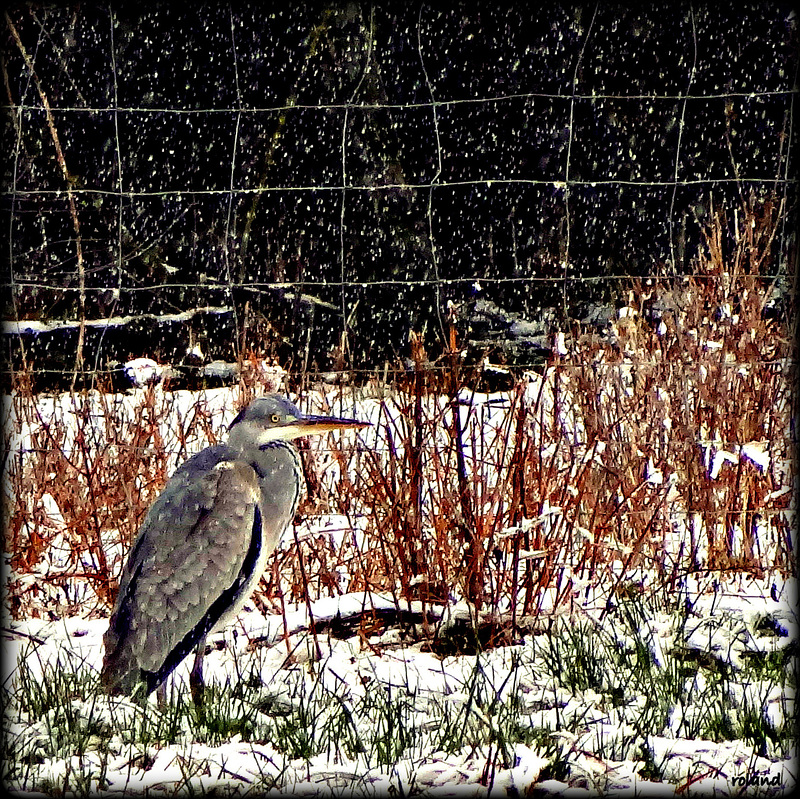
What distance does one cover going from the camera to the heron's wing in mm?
3273

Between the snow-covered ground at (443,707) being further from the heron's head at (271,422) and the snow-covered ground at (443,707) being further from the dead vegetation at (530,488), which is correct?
the heron's head at (271,422)

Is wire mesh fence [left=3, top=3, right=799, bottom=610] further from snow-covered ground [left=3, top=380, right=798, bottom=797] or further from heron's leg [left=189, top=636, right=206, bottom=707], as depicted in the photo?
heron's leg [left=189, top=636, right=206, bottom=707]

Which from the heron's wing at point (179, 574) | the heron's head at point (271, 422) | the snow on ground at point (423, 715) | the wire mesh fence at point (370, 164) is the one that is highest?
the wire mesh fence at point (370, 164)

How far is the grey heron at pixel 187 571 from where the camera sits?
3271 millimetres

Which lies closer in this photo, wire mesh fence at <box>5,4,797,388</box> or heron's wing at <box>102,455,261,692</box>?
heron's wing at <box>102,455,261,692</box>

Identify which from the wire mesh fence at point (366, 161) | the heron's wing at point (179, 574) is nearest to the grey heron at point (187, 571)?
the heron's wing at point (179, 574)

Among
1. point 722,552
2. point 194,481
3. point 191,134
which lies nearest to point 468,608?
point 194,481

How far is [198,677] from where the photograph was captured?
3297 millimetres

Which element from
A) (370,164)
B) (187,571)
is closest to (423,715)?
(187,571)

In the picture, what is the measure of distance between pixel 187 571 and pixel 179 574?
26 mm

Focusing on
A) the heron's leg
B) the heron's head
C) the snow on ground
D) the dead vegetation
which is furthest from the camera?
the dead vegetation

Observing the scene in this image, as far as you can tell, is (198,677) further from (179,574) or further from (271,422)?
(271,422)

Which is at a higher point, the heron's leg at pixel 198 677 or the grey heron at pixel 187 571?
the grey heron at pixel 187 571

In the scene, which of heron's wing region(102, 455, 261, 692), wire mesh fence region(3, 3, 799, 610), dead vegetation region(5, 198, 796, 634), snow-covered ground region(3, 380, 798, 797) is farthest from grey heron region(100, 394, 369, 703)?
wire mesh fence region(3, 3, 799, 610)
